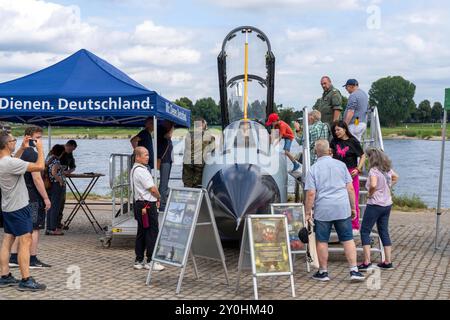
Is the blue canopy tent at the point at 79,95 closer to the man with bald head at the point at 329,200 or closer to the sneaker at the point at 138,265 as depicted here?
the sneaker at the point at 138,265

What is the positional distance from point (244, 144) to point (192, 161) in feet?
8.71

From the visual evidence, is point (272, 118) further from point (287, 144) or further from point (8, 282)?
point (8, 282)

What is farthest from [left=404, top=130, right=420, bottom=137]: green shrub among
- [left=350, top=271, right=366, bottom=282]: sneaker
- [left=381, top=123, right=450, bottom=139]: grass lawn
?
[left=350, top=271, right=366, bottom=282]: sneaker

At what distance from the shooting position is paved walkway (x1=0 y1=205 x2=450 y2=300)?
6973 millimetres

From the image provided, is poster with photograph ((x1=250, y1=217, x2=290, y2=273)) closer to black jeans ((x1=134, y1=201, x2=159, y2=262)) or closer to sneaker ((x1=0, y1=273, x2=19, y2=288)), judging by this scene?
black jeans ((x1=134, y1=201, x2=159, y2=262))

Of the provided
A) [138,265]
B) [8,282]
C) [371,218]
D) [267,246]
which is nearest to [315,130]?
[371,218]

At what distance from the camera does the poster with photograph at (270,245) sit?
6.91 m

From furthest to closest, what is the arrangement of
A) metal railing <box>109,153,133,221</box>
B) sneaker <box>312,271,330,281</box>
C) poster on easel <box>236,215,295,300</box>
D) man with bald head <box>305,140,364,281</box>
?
metal railing <box>109,153,133,221</box> → sneaker <box>312,271,330,281</box> → man with bald head <box>305,140,364,281</box> → poster on easel <box>236,215,295,300</box>

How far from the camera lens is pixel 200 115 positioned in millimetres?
12109

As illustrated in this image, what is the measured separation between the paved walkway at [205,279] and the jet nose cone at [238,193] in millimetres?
812

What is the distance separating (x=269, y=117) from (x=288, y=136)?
0.49 metres

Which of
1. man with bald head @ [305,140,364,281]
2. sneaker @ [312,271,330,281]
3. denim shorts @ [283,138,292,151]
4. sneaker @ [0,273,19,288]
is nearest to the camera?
sneaker @ [0,273,19,288]

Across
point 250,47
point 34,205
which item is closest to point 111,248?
point 34,205
